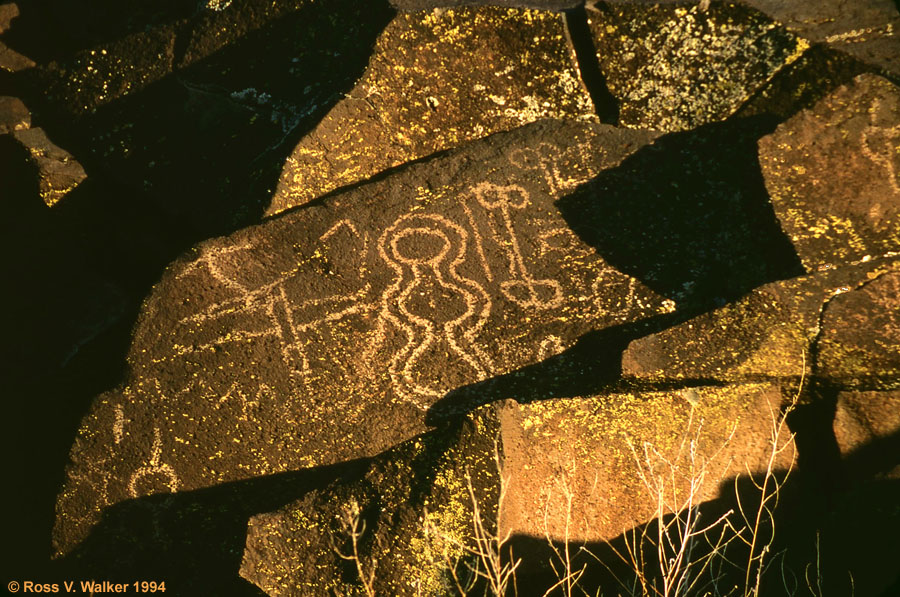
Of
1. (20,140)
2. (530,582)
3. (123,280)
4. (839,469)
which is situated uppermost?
(20,140)

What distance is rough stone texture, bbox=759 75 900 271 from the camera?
251 centimetres

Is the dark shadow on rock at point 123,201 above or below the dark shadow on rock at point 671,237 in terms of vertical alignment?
above

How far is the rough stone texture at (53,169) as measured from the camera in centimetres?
346

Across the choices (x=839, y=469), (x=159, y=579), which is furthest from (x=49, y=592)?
(x=839, y=469)

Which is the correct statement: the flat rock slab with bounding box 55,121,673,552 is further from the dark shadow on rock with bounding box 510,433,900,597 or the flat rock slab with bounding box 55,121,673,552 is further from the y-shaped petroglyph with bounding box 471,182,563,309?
A: the dark shadow on rock with bounding box 510,433,900,597

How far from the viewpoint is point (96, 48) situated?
3.67 metres

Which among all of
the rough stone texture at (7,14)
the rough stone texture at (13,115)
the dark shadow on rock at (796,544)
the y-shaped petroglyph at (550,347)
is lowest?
the dark shadow on rock at (796,544)

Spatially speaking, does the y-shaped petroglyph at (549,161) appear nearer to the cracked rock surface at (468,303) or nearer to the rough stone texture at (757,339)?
the cracked rock surface at (468,303)

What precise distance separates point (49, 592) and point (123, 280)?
1.39 meters

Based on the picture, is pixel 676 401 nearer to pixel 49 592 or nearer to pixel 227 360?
pixel 227 360

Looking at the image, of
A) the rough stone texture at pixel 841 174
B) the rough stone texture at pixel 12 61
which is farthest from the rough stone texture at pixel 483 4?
the rough stone texture at pixel 12 61

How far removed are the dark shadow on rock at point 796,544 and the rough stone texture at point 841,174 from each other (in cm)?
61

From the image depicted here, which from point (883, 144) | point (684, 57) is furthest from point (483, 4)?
point (883, 144)

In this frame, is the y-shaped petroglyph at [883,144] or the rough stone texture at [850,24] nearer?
the y-shaped petroglyph at [883,144]
